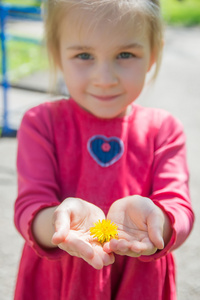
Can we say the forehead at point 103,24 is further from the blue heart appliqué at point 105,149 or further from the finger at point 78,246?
the finger at point 78,246

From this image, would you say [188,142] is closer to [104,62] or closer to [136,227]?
[104,62]

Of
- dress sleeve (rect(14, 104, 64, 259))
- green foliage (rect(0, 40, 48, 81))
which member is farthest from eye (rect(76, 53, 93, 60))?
green foliage (rect(0, 40, 48, 81))

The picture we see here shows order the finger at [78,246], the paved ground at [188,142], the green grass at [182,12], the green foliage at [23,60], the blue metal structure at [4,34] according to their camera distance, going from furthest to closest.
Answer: the green grass at [182,12] < the green foliage at [23,60] < the blue metal structure at [4,34] < the paved ground at [188,142] < the finger at [78,246]

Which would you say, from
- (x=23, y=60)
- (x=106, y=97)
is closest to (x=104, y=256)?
(x=106, y=97)

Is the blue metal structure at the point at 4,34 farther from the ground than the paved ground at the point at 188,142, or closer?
farther from the ground

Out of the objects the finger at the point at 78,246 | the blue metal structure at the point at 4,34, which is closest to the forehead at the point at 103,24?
the finger at the point at 78,246

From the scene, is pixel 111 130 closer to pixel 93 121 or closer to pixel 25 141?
pixel 93 121
